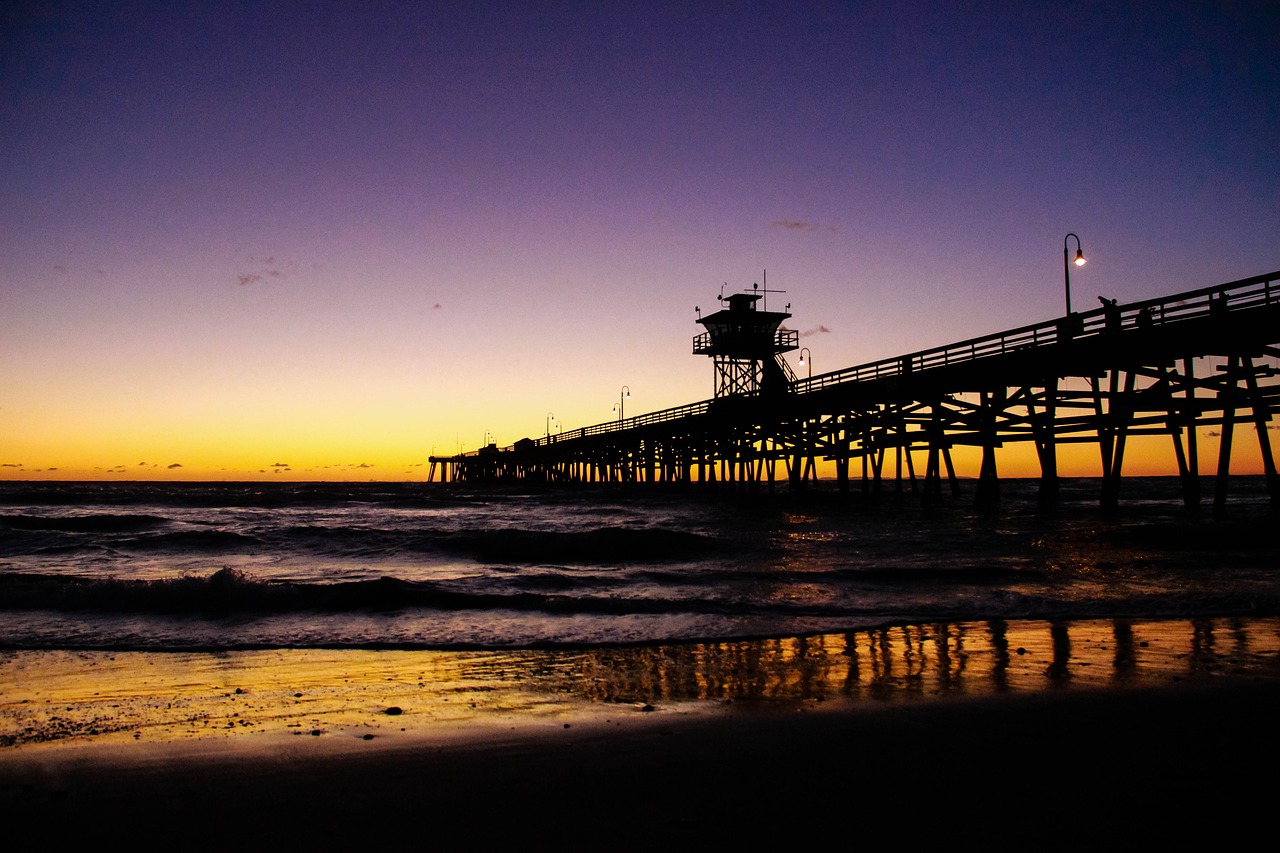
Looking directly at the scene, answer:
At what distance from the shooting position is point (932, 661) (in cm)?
569

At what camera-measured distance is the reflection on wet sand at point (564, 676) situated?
445cm

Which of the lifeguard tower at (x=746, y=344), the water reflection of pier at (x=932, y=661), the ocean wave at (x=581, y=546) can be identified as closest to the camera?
the water reflection of pier at (x=932, y=661)

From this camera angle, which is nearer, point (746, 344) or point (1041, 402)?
point (1041, 402)

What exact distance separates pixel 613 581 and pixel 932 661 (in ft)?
21.3

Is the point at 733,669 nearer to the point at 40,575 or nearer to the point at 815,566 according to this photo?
the point at 815,566

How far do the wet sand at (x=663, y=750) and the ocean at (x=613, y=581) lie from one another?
1587 millimetres

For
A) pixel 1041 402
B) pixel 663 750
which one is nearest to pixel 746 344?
pixel 1041 402

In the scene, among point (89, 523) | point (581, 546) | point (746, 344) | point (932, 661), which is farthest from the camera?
point (746, 344)

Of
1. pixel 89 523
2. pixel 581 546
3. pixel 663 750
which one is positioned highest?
pixel 663 750

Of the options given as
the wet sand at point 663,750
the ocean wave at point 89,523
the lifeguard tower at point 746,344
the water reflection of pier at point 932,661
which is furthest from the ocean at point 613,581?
the lifeguard tower at point 746,344

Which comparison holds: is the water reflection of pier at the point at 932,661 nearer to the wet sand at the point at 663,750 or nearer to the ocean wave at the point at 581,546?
the wet sand at the point at 663,750

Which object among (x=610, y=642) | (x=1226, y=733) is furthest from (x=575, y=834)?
(x=610, y=642)

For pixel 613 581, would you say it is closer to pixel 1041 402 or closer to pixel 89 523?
pixel 1041 402

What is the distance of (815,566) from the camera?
12648 mm
